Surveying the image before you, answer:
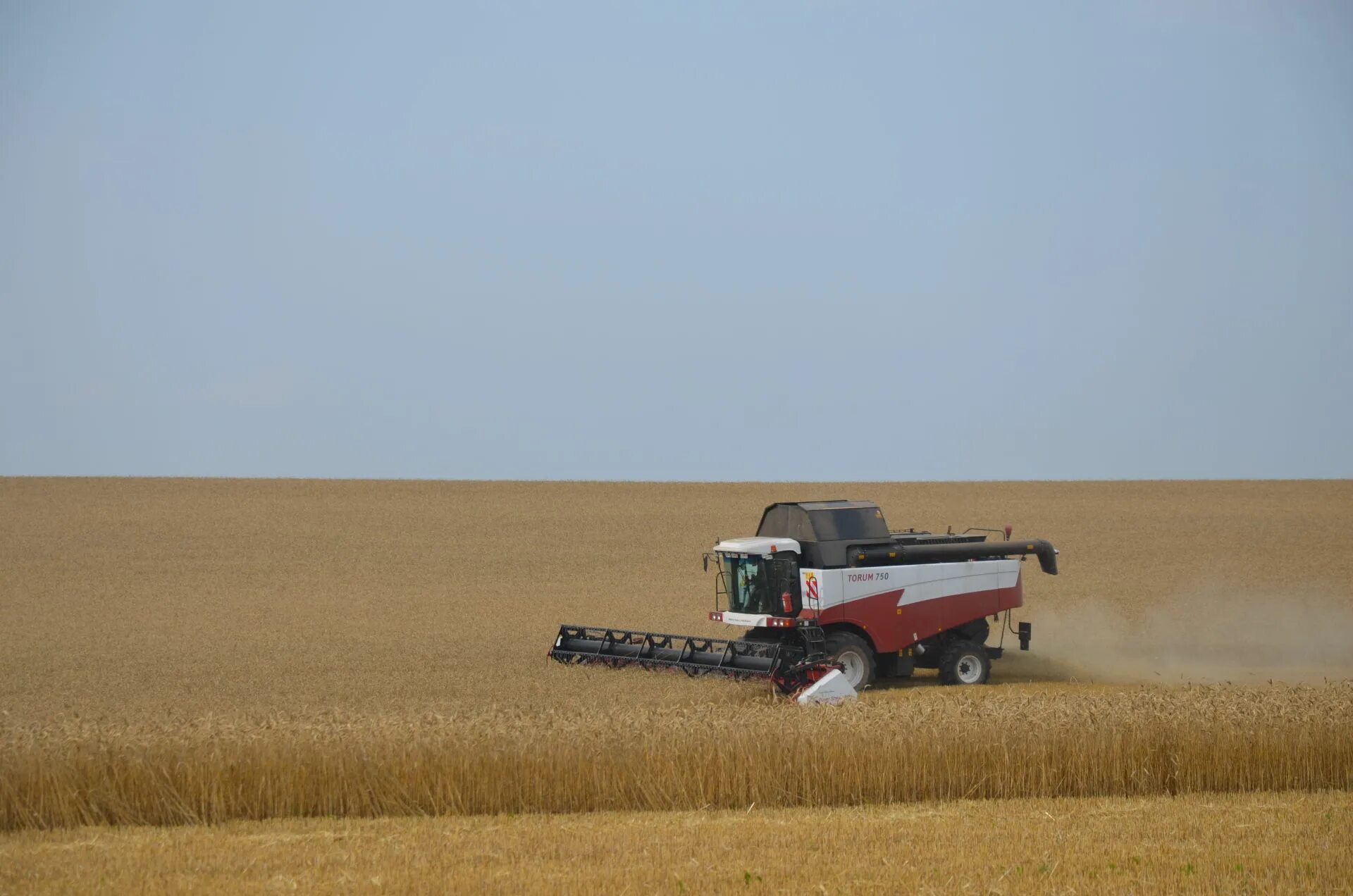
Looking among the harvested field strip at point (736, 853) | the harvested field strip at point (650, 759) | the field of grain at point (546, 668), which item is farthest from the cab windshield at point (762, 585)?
the harvested field strip at point (736, 853)

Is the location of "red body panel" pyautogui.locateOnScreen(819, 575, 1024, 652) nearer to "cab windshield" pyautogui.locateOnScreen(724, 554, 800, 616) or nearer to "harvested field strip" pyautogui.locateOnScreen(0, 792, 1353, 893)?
"cab windshield" pyautogui.locateOnScreen(724, 554, 800, 616)

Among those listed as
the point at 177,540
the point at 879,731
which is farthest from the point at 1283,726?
the point at 177,540

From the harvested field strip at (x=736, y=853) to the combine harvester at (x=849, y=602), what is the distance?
6.55 meters

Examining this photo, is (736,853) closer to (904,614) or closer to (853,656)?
(853,656)

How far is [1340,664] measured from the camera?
71.4 ft

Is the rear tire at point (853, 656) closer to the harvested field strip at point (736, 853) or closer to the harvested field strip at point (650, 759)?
the harvested field strip at point (650, 759)

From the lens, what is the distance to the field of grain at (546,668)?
1018 centimetres

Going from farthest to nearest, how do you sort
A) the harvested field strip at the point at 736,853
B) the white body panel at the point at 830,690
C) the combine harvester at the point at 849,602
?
the combine harvester at the point at 849,602, the white body panel at the point at 830,690, the harvested field strip at the point at 736,853

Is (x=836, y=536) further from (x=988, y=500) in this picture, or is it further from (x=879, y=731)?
(x=988, y=500)

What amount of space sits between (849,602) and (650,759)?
23.4 feet

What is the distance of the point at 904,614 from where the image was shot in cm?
1748

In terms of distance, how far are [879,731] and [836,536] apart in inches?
265

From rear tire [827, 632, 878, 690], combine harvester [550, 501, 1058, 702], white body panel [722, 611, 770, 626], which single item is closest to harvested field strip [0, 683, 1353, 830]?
rear tire [827, 632, 878, 690]

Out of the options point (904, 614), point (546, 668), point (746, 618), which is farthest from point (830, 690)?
point (546, 668)
